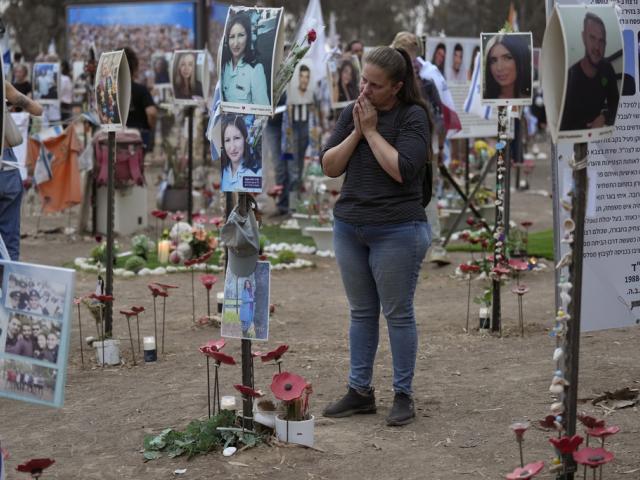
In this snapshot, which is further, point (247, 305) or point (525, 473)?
point (247, 305)

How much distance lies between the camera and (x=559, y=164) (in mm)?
4676

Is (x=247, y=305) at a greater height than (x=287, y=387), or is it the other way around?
(x=247, y=305)

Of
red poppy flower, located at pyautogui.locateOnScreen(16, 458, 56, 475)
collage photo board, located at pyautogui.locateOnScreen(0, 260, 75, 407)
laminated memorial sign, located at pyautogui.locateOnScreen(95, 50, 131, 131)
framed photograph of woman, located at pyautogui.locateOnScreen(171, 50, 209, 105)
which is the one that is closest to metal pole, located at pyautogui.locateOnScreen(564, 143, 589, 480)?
collage photo board, located at pyautogui.locateOnScreen(0, 260, 75, 407)

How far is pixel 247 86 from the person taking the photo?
4770 millimetres

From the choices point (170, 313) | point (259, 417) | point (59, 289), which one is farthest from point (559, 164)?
point (170, 313)

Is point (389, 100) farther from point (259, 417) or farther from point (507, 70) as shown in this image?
point (507, 70)

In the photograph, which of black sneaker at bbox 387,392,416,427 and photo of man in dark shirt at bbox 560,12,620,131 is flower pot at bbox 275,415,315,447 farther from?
photo of man in dark shirt at bbox 560,12,620,131

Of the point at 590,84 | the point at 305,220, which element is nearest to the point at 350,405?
the point at 590,84

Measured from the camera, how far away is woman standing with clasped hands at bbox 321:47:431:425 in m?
5.02

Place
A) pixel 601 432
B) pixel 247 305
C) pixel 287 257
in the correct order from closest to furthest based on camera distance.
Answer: pixel 601 432
pixel 247 305
pixel 287 257

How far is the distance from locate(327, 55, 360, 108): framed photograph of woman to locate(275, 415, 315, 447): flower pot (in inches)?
322

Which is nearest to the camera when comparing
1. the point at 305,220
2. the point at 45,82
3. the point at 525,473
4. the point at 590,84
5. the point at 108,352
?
the point at 525,473

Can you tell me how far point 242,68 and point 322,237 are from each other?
7060mm

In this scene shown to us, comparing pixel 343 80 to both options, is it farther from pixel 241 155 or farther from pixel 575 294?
pixel 575 294
